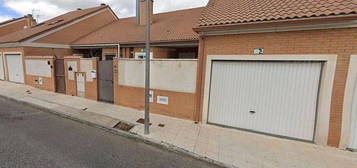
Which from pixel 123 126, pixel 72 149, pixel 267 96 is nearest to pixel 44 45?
pixel 123 126

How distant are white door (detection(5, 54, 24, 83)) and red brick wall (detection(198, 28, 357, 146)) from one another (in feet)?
47.8

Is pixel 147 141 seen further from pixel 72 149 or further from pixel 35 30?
pixel 35 30

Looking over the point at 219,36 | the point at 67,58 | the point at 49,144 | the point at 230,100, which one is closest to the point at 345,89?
the point at 230,100

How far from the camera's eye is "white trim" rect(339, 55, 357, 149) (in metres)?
3.74

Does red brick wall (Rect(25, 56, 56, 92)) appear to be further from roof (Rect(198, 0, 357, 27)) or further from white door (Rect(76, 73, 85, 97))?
roof (Rect(198, 0, 357, 27))

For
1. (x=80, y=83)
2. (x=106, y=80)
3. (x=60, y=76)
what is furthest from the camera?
(x=60, y=76)

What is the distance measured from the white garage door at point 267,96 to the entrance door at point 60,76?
28.1 feet

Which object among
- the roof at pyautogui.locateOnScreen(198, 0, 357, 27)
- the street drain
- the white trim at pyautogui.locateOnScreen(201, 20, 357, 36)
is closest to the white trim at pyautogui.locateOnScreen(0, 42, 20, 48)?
the street drain

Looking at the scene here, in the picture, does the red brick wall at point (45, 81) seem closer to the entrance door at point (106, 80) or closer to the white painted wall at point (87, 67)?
the white painted wall at point (87, 67)

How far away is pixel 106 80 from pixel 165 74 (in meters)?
3.33

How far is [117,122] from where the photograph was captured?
5371 millimetres

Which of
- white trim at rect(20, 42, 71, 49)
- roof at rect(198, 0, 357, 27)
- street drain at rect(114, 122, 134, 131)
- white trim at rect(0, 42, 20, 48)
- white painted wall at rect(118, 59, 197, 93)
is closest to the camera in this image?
roof at rect(198, 0, 357, 27)

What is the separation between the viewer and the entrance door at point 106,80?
7328 mm

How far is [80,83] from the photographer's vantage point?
834cm
